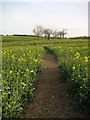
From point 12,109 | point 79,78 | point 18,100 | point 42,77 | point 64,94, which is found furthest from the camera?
point 42,77

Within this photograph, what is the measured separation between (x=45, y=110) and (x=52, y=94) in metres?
1.14

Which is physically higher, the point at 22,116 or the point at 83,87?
the point at 83,87

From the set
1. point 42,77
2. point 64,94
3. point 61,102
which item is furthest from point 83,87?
point 42,77

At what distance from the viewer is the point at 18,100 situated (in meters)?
4.47

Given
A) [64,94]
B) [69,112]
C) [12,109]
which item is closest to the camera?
[12,109]

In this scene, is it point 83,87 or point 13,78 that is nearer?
point 83,87

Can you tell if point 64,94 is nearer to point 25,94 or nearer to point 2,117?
point 25,94

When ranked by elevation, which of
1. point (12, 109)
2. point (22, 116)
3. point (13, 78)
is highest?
point (13, 78)

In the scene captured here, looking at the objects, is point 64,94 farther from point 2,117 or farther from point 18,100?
point 2,117

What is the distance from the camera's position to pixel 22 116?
4.54 m

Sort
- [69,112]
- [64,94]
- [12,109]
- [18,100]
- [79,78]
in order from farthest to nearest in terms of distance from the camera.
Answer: [64,94] < [79,78] < [69,112] < [18,100] < [12,109]

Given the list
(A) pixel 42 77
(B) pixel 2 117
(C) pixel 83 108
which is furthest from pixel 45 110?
(A) pixel 42 77

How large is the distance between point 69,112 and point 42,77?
11.4 ft

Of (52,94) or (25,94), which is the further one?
(52,94)
